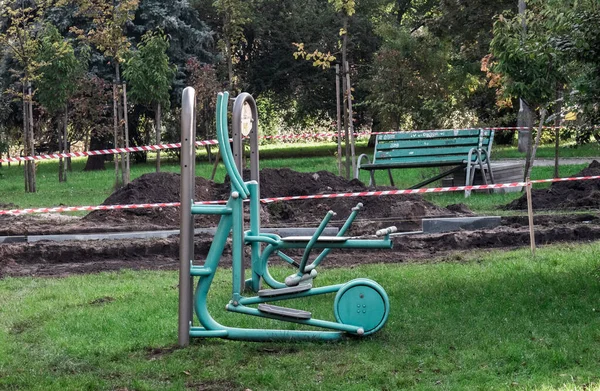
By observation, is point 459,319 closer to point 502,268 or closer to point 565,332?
point 565,332

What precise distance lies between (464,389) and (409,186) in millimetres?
14728

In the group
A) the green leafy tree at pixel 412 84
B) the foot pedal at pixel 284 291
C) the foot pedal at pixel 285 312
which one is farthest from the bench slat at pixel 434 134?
the foot pedal at pixel 285 312

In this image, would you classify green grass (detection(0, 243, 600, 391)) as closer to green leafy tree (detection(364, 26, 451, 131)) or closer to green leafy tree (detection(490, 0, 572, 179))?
green leafy tree (detection(490, 0, 572, 179))

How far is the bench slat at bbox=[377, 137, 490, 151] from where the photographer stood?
20031 mm

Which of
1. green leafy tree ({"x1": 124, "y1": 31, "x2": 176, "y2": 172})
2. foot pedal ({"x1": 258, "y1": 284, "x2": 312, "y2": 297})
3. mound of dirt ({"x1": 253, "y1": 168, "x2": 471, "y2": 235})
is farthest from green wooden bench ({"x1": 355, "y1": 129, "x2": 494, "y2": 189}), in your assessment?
foot pedal ({"x1": 258, "y1": 284, "x2": 312, "y2": 297})

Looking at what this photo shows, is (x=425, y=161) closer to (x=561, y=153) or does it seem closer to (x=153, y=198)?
(x=153, y=198)

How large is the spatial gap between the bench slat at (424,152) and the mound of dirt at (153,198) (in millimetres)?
4176

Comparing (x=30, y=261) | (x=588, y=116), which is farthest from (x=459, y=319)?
(x=30, y=261)

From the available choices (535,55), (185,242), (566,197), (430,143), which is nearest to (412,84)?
(430,143)

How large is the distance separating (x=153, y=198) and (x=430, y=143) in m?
6.43

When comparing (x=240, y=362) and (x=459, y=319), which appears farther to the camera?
(x=459, y=319)

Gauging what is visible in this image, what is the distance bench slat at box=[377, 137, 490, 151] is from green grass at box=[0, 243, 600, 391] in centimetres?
954

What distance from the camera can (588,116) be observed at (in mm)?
9352

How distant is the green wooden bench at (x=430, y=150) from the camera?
1944 cm
